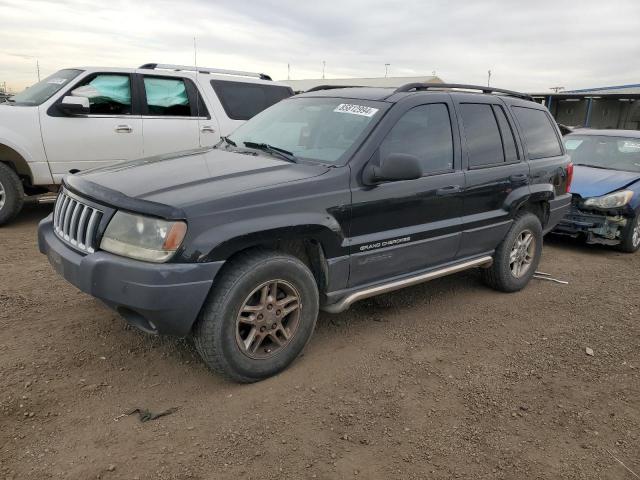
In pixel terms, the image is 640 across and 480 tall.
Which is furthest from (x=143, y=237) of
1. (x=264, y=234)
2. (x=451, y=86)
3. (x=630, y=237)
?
(x=630, y=237)

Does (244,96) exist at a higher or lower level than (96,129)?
higher

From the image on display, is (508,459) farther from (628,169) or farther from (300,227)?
(628,169)

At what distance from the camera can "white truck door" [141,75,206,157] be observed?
6.78 meters

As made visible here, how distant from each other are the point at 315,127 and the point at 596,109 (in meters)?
27.6

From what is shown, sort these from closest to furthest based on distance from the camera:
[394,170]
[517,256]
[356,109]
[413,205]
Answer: [394,170] → [413,205] → [356,109] → [517,256]

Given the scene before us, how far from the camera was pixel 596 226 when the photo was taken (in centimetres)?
654

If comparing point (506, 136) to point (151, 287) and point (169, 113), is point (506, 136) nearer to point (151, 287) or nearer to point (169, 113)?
point (151, 287)

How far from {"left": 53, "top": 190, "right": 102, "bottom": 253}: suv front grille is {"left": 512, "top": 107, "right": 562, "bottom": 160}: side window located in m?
3.81

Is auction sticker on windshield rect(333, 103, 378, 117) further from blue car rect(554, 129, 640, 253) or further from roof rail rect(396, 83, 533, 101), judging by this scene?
blue car rect(554, 129, 640, 253)

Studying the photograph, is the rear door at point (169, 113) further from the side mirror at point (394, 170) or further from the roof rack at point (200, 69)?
the side mirror at point (394, 170)

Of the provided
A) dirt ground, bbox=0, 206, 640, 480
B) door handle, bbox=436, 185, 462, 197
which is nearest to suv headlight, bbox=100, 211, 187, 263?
dirt ground, bbox=0, 206, 640, 480

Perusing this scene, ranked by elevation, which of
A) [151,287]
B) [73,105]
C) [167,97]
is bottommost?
[151,287]

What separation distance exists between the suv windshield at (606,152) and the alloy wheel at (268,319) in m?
6.19

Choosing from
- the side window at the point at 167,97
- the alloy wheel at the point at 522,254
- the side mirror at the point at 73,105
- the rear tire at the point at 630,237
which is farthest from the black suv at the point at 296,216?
the side window at the point at 167,97
